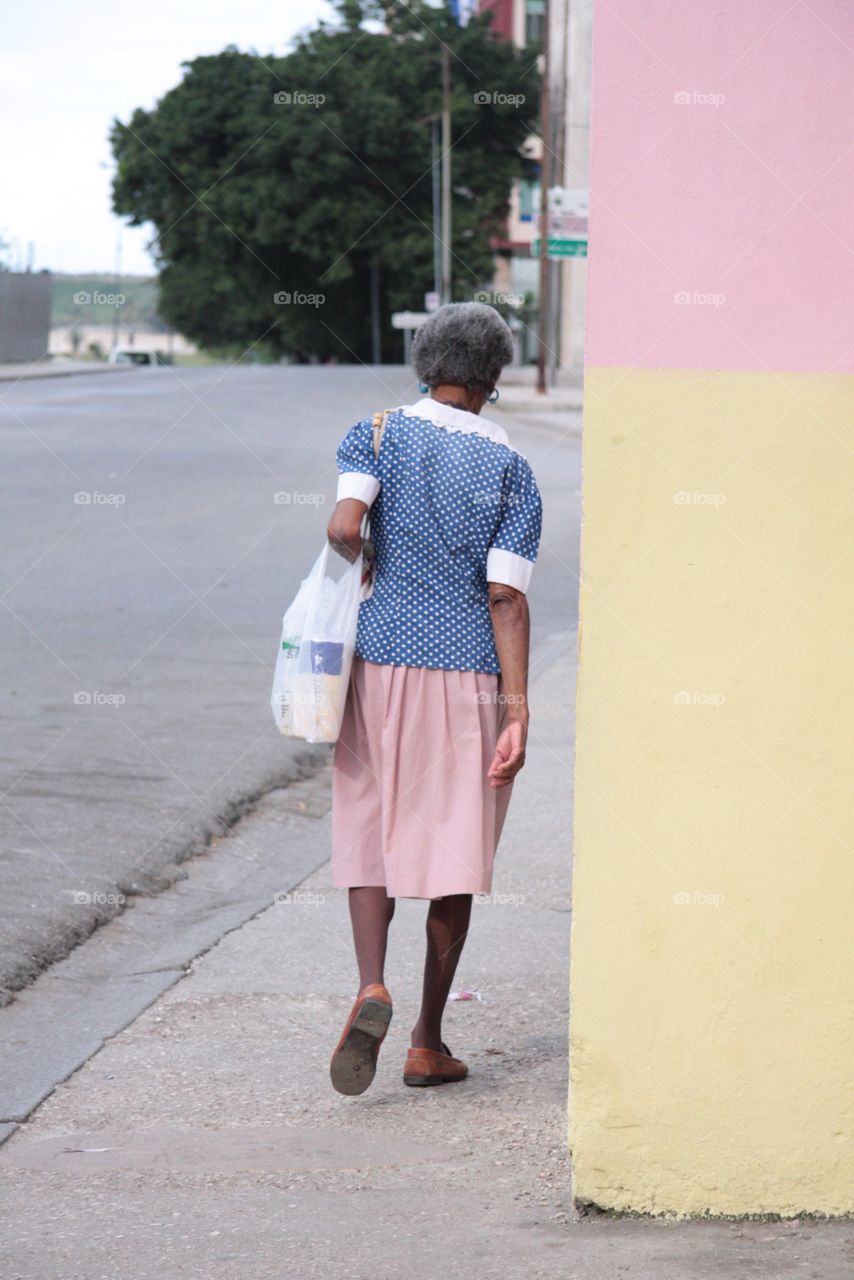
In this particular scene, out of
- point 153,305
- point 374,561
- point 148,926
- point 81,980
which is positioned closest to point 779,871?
point 374,561

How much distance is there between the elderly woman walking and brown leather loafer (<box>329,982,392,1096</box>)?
48 millimetres

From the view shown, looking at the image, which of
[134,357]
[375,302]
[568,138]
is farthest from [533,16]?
[134,357]

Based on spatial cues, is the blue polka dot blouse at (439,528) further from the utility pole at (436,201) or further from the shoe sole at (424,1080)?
the utility pole at (436,201)

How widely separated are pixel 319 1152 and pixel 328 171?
5284 centimetres

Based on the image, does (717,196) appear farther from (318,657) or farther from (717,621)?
(318,657)

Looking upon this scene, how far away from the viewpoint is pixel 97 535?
1480cm

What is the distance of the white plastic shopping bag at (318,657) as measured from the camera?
3.97 m

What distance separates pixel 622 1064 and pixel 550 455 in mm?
20313

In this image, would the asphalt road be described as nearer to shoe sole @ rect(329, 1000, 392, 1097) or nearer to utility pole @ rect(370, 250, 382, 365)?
shoe sole @ rect(329, 1000, 392, 1097)

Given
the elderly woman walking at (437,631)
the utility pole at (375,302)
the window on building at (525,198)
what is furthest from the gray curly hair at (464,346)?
the window on building at (525,198)

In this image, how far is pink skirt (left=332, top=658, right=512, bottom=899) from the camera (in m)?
3.96

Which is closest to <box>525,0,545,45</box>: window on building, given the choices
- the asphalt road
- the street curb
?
the street curb

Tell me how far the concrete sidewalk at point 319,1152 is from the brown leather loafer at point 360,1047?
94mm

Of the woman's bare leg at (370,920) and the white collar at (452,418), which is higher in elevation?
the white collar at (452,418)
